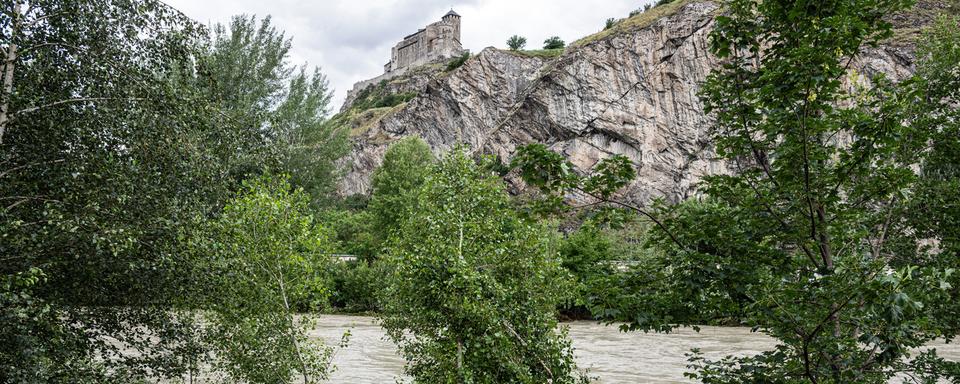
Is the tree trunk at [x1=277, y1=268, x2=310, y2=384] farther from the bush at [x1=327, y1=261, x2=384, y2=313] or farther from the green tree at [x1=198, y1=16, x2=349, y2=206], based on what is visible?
the bush at [x1=327, y1=261, x2=384, y2=313]

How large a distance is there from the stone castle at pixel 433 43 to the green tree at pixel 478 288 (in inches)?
4834

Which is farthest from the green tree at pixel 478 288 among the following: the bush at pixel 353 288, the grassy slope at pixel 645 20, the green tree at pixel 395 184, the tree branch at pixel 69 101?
the grassy slope at pixel 645 20

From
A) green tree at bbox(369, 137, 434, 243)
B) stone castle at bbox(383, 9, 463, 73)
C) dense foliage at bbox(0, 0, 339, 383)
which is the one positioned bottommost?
dense foliage at bbox(0, 0, 339, 383)

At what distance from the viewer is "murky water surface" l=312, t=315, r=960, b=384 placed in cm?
1716

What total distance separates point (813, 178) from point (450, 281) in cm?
381

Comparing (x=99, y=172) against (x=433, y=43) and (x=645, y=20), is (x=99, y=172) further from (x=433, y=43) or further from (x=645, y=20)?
(x=433, y=43)

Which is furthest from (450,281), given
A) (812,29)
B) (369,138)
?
(369,138)

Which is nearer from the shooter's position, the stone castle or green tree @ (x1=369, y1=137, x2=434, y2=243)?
green tree @ (x1=369, y1=137, x2=434, y2=243)

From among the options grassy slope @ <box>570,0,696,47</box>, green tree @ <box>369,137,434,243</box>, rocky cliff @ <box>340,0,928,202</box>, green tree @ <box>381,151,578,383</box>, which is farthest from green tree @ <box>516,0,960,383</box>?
grassy slope @ <box>570,0,696,47</box>

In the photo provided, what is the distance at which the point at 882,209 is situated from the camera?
211 inches

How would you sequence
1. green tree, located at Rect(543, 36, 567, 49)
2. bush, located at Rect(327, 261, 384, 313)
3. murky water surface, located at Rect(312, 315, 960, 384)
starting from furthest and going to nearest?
green tree, located at Rect(543, 36, 567, 49) < bush, located at Rect(327, 261, 384, 313) < murky water surface, located at Rect(312, 315, 960, 384)

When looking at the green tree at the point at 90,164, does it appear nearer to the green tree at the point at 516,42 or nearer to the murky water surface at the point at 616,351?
→ the murky water surface at the point at 616,351

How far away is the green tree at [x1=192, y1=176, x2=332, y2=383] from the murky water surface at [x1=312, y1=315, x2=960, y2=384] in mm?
7226

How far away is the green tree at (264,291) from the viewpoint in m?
8.63
